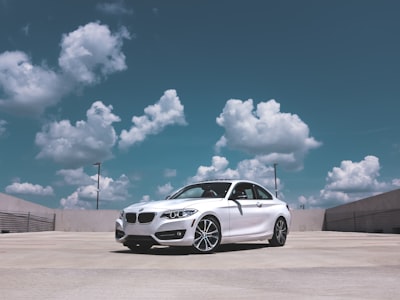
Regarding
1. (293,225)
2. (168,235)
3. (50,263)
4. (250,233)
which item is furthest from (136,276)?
(293,225)

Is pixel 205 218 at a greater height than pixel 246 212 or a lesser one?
lesser

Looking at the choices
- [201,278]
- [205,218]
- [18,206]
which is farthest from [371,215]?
[201,278]

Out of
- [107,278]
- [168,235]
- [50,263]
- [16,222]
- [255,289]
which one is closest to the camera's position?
[255,289]

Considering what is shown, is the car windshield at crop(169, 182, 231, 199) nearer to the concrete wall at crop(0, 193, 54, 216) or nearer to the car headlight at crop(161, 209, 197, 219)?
the car headlight at crop(161, 209, 197, 219)

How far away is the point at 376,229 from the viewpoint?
2883 cm

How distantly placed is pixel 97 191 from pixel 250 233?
4878 centimetres

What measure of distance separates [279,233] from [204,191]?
7.97 ft

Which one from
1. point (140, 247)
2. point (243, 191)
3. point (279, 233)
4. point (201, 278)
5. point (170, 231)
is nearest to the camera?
point (201, 278)

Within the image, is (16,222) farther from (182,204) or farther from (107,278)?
(107,278)

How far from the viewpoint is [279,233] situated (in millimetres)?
11367

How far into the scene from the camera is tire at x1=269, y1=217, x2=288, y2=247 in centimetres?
1123

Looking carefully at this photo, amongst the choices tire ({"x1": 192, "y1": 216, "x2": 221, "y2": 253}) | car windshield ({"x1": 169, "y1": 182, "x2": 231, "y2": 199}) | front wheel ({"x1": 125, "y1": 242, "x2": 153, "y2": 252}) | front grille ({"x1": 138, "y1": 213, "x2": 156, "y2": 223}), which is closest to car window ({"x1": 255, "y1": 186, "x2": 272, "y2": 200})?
car windshield ({"x1": 169, "y1": 182, "x2": 231, "y2": 199})

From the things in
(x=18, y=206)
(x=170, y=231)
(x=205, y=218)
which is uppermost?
(x=18, y=206)

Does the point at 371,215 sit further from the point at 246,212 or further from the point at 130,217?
the point at 130,217
